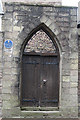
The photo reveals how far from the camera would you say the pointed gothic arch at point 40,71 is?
6.36 m

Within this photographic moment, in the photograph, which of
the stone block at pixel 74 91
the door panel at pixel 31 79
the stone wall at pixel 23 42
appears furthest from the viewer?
the door panel at pixel 31 79

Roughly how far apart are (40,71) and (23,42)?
3.93 ft

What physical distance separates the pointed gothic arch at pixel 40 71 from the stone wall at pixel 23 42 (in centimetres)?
23

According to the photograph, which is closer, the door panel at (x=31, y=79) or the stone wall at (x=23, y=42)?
the stone wall at (x=23, y=42)

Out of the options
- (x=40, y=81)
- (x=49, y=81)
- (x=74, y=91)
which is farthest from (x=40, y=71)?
(x=74, y=91)

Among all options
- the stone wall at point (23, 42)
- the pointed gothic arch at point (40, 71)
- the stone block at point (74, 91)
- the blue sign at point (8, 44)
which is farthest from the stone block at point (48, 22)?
the stone block at point (74, 91)

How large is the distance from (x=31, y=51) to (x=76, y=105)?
2.46 meters

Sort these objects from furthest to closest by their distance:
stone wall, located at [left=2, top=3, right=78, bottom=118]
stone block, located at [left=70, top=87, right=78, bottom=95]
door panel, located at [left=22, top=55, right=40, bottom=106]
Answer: door panel, located at [left=22, top=55, right=40, bottom=106], stone block, located at [left=70, top=87, right=78, bottom=95], stone wall, located at [left=2, top=3, right=78, bottom=118]

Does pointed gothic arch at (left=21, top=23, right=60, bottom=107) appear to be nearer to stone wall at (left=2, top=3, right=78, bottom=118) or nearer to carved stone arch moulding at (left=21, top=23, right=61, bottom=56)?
carved stone arch moulding at (left=21, top=23, right=61, bottom=56)

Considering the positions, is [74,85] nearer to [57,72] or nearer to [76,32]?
[57,72]

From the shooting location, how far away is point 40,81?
6402mm

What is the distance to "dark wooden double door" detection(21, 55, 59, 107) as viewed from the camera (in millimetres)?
6355

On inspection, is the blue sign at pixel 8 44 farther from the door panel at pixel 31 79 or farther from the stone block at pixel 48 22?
the stone block at pixel 48 22

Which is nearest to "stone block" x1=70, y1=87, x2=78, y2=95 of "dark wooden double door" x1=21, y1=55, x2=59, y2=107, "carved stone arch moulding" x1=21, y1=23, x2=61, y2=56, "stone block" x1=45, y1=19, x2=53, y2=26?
"dark wooden double door" x1=21, y1=55, x2=59, y2=107
